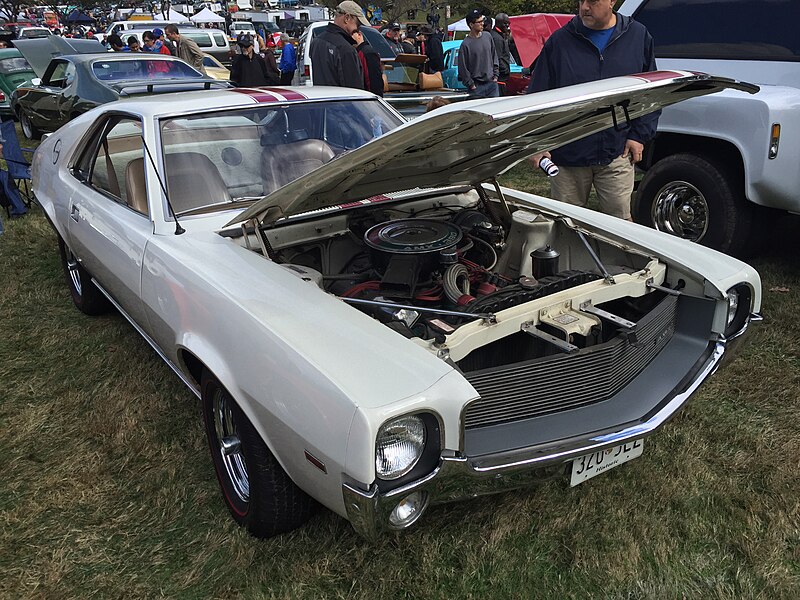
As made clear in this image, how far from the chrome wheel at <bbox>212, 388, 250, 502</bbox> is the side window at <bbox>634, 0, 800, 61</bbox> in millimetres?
3976

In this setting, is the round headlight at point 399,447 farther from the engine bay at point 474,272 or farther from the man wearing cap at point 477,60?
the man wearing cap at point 477,60

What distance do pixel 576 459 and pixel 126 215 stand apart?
2.22 meters

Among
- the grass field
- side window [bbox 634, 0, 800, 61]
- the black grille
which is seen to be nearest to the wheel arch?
side window [bbox 634, 0, 800, 61]

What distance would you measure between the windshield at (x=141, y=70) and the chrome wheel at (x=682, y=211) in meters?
6.42

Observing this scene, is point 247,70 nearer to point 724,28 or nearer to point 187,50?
point 187,50

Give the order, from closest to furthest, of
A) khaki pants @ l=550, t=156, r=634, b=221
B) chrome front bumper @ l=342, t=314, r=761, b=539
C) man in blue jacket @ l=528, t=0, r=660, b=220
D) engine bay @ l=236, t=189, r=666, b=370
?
chrome front bumper @ l=342, t=314, r=761, b=539, engine bay @ l=236, t=189, r=666, b=370, man in blue jacket @ l=528, t=0, r=660, b=220, khaki pants @ l=550, t=156, r=634, b=221

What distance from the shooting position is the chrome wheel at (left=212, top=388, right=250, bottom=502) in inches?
89.4

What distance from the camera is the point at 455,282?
247 centimetres

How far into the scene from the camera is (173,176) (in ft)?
9.18

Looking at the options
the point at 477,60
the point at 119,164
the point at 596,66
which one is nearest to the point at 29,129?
the point at 477,60

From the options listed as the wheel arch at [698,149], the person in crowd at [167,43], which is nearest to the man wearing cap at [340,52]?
the wheel arch at [698,149]

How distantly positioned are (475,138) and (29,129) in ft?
32.4

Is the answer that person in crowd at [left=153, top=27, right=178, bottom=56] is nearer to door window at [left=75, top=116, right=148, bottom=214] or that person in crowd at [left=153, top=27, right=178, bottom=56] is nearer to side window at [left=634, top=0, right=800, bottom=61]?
door window at [left=75, top=116, right=148, bottom=214]

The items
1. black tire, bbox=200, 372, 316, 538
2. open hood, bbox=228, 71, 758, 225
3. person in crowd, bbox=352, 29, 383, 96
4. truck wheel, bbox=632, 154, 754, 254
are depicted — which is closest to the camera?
open hood, bbox=228, 71, 758, 225
